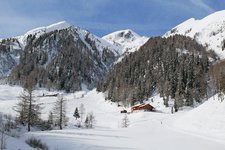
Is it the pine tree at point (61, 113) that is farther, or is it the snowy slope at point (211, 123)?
the pine tree at point (61, 113)

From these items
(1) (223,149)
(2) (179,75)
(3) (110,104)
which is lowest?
(1) (223,149)

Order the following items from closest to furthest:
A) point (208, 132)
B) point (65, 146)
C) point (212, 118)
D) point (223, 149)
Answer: point (65, 146)
point (223, 149)
point (208, 132)
point (212, 118)

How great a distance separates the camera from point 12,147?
17641 mm

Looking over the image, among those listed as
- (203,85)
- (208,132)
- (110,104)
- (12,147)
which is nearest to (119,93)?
(110,104)

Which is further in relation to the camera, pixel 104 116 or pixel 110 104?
pixel 110 104

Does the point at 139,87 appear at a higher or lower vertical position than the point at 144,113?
higher

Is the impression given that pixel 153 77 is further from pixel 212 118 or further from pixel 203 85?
pixel 212 118

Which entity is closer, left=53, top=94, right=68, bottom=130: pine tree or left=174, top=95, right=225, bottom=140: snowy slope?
left=174, top=95, right=225, bottom=140: snowy slope

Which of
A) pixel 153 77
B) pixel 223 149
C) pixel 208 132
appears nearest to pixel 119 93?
pixel 153 77

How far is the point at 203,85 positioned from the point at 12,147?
5537 inches

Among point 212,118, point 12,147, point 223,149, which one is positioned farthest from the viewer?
point 212,118

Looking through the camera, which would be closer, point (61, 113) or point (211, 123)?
point (211, 123)

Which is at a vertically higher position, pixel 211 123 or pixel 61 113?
pixel 61 113

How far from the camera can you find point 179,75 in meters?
161
